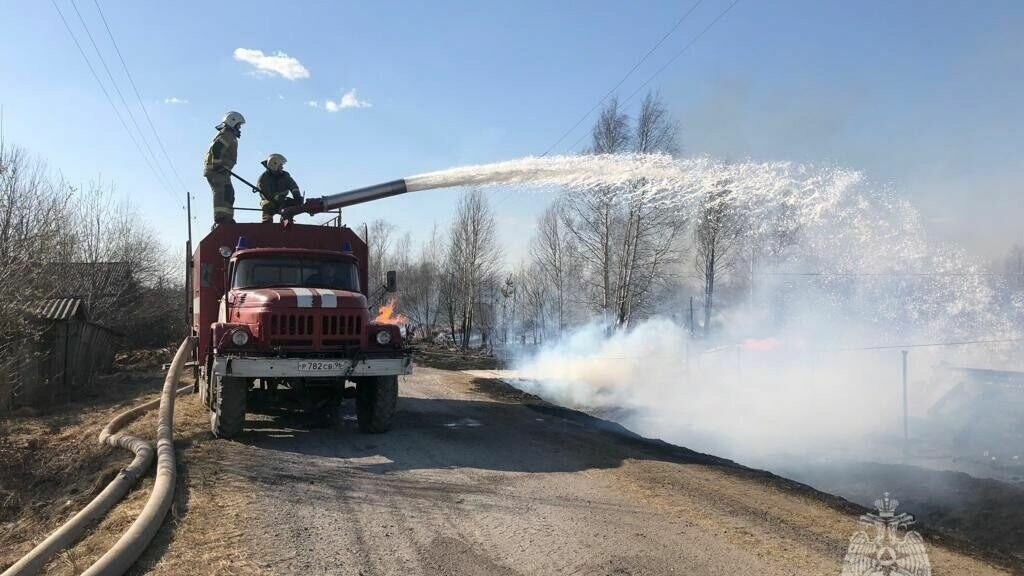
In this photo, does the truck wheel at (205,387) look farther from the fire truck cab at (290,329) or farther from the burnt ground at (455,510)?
the burnt ground at (455,510)

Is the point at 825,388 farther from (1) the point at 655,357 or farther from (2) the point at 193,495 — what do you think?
(2) the point at 193,495

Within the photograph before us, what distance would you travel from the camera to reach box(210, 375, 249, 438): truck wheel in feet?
26.6

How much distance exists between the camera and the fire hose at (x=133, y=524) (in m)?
4.01

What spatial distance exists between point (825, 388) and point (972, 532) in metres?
9.38

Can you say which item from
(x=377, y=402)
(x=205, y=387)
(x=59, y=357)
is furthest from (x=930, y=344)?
(x=59, y=357)

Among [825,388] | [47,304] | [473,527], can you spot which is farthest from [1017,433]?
[47,304]

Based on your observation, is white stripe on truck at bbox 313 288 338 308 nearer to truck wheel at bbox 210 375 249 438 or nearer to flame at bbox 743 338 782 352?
truck wheel at bbox 210 375 249 438

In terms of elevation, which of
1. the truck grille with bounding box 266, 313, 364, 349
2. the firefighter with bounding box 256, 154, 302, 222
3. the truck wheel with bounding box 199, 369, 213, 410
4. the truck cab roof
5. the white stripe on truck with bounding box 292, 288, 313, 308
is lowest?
the truck wheel with bounding box 199, 369, 213, 410

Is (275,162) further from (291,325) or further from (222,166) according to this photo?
(291,325)

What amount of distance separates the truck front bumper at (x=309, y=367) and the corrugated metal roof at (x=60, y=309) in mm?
9736

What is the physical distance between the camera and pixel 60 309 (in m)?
15.8

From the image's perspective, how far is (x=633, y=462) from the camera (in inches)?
314

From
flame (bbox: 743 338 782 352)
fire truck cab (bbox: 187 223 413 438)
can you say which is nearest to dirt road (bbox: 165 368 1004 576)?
fire truck cab (bbox: 187 223 413 438)

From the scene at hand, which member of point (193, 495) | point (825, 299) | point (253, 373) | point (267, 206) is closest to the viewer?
point (193, 495)
